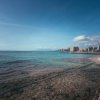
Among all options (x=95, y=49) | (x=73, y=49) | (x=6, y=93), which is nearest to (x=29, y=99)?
(x=6, y=93)

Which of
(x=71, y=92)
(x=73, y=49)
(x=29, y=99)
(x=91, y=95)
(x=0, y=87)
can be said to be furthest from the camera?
(x=73, y=49)

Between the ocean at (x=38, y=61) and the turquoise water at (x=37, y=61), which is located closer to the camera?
the ocean at (x=38, y=61)

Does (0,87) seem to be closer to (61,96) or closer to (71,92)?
(61,96)

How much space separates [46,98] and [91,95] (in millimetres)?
3801

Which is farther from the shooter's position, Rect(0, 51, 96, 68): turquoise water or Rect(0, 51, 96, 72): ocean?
Rect(0, 51, 96, 68): turquoise water

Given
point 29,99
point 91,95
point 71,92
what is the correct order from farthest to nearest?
1. point 71,92
2. point 91,95
3. point 29,99

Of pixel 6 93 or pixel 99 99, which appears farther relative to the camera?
pixel 6 93

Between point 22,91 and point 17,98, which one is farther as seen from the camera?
point 22,91

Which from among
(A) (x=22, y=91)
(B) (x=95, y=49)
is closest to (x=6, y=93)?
(A) (x=22, y=91)

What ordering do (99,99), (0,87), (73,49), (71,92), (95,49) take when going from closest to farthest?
(99,99) → (71,92) → (0,87) → (95,49) → (73,49)

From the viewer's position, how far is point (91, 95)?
7.76m

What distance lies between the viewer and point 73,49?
538 ft

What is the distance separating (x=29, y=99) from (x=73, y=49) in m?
163

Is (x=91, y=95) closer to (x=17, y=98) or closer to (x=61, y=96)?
(x=61, y=96)
